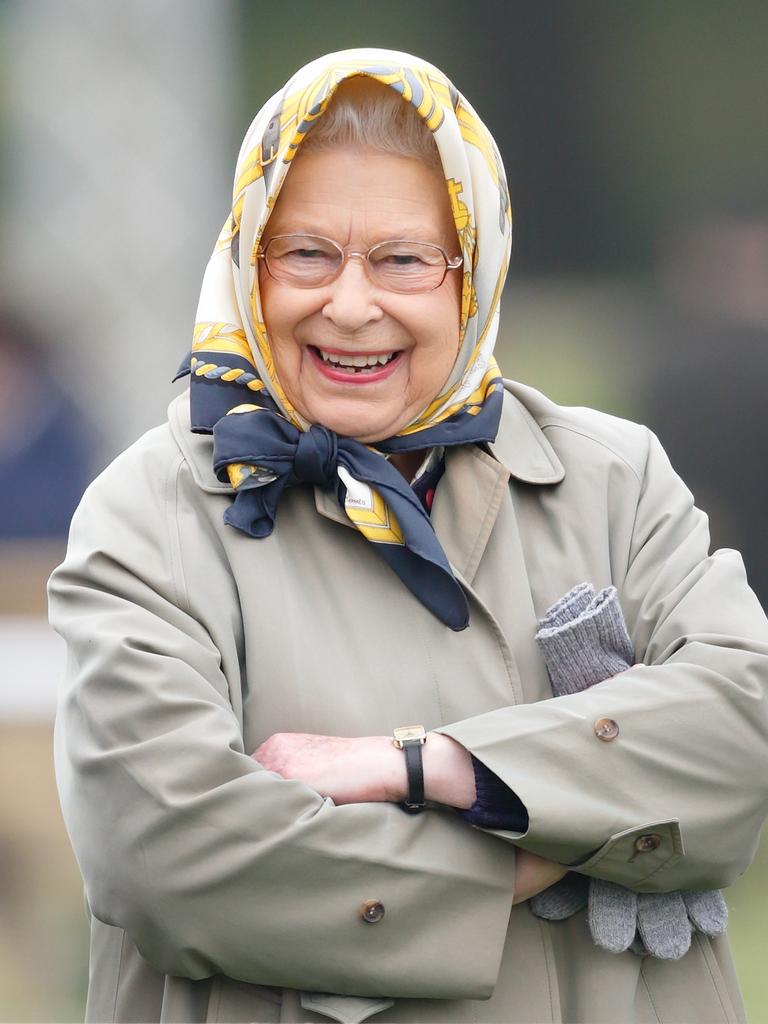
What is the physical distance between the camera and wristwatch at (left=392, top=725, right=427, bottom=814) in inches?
76.4

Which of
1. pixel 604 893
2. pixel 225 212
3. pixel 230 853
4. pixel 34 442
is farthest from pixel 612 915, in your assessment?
pixel 34 442

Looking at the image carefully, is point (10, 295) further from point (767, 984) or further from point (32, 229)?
point (767, 984)

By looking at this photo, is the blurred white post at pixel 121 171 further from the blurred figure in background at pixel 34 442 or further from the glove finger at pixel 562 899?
the glove finger at pixel 562 899

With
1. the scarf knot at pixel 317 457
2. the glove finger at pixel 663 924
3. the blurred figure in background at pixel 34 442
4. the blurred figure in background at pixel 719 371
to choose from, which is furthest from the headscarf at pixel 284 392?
the blurred figure in background at pixel 719 371

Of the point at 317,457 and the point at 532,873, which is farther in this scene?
the point at 317,457

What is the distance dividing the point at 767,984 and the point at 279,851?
290 centimetres

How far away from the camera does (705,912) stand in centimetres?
205

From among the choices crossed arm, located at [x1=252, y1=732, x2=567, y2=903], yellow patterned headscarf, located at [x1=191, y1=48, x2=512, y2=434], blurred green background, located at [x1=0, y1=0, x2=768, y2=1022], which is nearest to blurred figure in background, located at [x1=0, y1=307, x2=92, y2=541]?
blurred green background, located at [x1=0, y1=0, x2=768, y2=1022]

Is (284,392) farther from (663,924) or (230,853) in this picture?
(663,924)

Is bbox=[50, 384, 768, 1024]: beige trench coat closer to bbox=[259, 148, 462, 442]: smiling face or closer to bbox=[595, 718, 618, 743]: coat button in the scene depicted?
bbox=[595, 718, 618, 743]: coat button

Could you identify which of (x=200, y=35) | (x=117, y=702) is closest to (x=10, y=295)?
(x=200, y=35)

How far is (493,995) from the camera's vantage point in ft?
6.60

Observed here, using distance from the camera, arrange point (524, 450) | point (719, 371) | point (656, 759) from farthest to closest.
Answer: point (719, 371) → point (524, 450) → point (656, 759)

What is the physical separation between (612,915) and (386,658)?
0.46 metres
